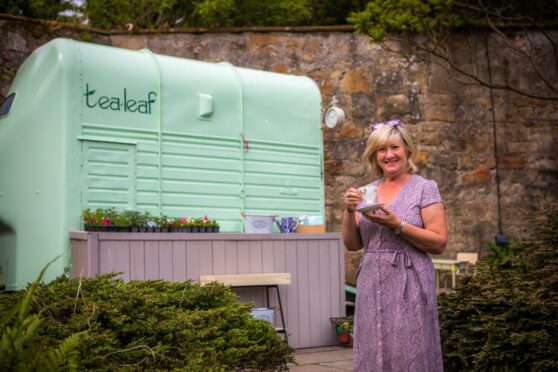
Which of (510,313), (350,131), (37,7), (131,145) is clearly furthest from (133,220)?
(37,7)

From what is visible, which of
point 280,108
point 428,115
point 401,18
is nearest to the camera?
point 280,108

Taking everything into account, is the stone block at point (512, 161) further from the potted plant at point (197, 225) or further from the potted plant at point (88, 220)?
the potted plant at point (88, 220)

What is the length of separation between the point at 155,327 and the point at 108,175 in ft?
10.8

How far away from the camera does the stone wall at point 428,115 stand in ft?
34.7

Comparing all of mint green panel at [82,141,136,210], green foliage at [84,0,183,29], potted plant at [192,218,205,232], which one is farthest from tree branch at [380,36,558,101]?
green foliage at [84,0,183,29]

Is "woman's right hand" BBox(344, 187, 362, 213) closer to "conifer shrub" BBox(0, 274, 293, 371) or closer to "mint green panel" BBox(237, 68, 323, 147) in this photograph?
"conifer shrub" BBox(0, 274, 293, 371)

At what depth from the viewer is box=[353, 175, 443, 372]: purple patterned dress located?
11.2 ft

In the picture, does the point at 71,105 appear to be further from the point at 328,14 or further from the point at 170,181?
the point at 328,14

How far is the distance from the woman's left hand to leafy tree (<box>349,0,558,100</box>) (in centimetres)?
693

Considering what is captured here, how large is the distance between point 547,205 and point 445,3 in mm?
6270

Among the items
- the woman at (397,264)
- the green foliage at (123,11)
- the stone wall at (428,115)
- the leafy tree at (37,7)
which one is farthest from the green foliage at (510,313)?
the leafy tree at (37,7)

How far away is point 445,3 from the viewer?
10.5 metres

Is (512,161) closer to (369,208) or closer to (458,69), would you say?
(458,69)

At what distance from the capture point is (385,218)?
11.0 feet
